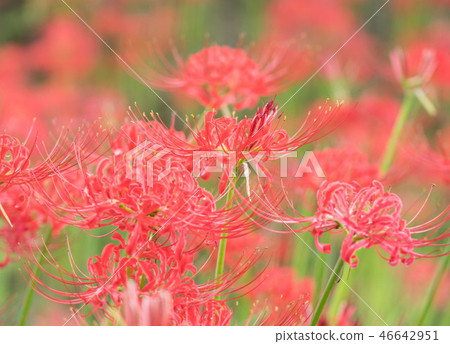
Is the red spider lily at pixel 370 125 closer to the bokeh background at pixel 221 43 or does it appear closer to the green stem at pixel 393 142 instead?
the bokeh background at pixel 221 43

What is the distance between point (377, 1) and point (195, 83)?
1.44 m

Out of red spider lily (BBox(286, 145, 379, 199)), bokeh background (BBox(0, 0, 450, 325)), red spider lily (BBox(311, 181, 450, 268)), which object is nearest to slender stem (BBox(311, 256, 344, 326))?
red spider lily (BBox(311, 181, 450, 268))

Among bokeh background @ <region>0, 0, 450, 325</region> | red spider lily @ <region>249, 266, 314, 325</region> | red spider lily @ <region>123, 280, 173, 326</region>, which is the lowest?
red spider lily @ <region>123, 280, 173, 326</region>

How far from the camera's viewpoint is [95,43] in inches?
75.6

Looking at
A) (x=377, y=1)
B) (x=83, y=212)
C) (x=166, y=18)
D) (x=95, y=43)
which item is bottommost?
(x=83, y=212)

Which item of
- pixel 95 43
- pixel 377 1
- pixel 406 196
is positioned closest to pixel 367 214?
pixel 406 196

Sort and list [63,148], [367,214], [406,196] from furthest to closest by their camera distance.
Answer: [406,196] → [63,148] → [367,214]

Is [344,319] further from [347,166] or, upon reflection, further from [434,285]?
[347,166]

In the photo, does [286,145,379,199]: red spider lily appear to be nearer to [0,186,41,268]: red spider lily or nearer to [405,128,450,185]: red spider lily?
[405,128,450,185]: red spider lily

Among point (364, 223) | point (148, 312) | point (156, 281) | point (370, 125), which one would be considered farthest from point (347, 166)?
point (370, 125)

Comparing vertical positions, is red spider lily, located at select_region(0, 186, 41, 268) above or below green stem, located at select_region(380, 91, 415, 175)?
below

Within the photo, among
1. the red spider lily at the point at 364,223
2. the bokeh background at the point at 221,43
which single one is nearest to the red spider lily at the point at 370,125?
the bokeh background at the point at 221,43

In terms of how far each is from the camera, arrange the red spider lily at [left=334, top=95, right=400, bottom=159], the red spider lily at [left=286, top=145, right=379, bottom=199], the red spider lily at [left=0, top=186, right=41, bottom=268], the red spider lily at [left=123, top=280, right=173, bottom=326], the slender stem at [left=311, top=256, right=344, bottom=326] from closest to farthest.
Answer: the red spider lily at [left=123, top=280, right=173, bottom=326], the slender stem at [left=311, top=256, right=344, bottom=326], the red spider lily at [left=0, top=186, right=41, bottom=268], the red spider lily at [left=286, top=145, right=379, bottom=199], the red spider lily at [left=334, top=95, right=400, bottom=159]
